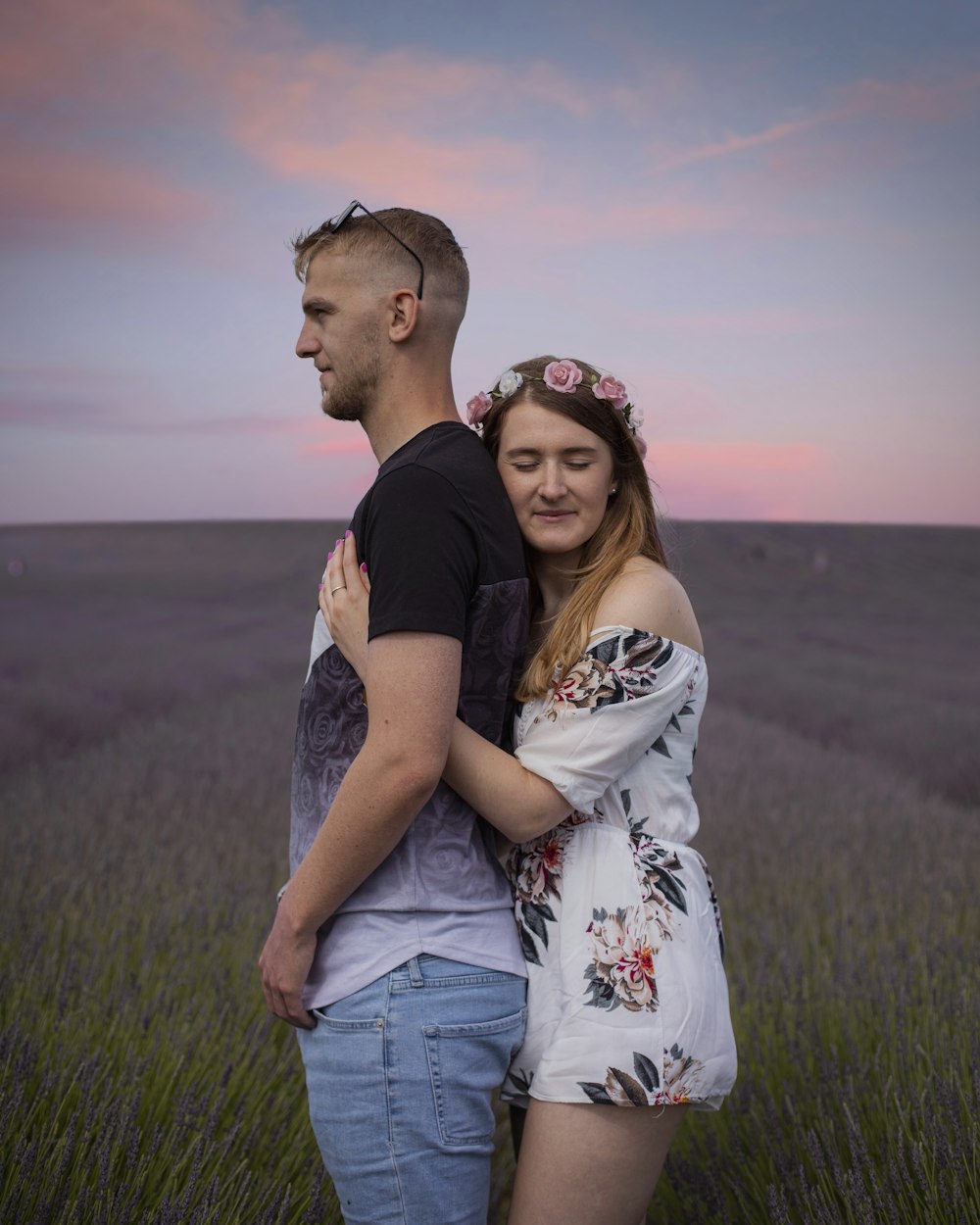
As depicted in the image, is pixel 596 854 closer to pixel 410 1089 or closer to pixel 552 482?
pixel 410 1089

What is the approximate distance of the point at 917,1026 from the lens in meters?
2.78

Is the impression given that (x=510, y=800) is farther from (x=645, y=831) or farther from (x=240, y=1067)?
(x=240, y=1067)

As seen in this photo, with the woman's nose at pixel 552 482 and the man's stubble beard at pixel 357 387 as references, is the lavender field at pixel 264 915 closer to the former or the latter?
the woman's nose at pixel 552 482

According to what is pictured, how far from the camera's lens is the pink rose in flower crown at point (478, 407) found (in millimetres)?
1782

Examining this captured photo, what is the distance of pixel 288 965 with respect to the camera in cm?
140

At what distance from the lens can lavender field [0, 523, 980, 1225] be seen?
1.99m

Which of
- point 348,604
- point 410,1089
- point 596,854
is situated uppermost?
point 348,604

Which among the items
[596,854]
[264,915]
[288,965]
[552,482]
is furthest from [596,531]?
[264,915]

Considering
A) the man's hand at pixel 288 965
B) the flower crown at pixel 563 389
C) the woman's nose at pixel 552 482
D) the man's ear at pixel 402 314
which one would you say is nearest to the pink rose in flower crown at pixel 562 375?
the flower crown at pixel 563 389

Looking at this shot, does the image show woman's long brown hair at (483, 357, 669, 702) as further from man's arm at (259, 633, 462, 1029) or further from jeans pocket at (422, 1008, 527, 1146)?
jeans pocket at (422, 1008, 527, 1146)

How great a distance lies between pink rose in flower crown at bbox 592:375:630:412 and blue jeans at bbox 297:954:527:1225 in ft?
2.94

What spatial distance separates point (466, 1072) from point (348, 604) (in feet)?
2.11

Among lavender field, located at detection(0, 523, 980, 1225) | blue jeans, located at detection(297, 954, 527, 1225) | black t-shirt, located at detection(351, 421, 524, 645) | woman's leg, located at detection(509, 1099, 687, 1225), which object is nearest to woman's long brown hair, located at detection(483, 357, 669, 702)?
black t-shirt, located at detection(351, 421, 524, 645)

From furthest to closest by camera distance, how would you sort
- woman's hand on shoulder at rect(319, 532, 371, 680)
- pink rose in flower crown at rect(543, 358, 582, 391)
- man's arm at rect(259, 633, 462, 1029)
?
pink rose in flower crown at rect(543, 358, 582, 391) < woman's hand on shoulder at rect(319, 532, 371, 680) < man's arm at rect(259, 633, 462, 1029)
